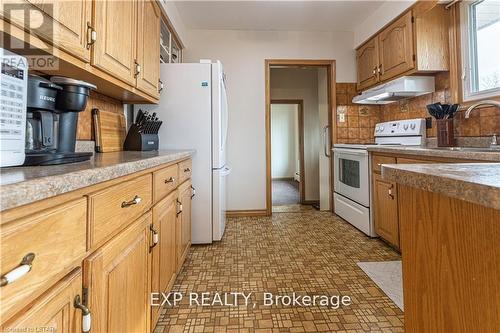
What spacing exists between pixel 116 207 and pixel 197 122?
170 cm

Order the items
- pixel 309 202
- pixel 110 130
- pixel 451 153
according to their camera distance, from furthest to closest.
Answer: pixel 309 202 < pixel 110 130 < pixel 451 153

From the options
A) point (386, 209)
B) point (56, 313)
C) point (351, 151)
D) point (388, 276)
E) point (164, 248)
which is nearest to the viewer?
point (56, 313)

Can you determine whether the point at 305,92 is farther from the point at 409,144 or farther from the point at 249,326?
the point at 249,326

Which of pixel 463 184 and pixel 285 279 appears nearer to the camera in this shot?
pixel 463 184

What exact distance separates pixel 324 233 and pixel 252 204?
108cm

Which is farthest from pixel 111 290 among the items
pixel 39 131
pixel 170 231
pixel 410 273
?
pixel 410 273

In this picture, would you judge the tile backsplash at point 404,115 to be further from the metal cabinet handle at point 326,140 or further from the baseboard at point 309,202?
the baseboard at point 309,202

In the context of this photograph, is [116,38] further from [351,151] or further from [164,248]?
[351,151]

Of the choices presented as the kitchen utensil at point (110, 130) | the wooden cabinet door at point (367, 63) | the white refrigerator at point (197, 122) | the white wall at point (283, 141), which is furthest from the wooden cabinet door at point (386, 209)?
the white wall at point (283, 141)

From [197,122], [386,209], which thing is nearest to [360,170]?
[386,209]

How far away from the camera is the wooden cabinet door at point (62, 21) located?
0.89 metres

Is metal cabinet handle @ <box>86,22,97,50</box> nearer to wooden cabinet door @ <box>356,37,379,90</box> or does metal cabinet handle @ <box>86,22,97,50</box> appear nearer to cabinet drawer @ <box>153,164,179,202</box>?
cabinet drawer @ <box>153,164,179,202</box>

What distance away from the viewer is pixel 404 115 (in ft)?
10.2

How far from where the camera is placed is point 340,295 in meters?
1.65
